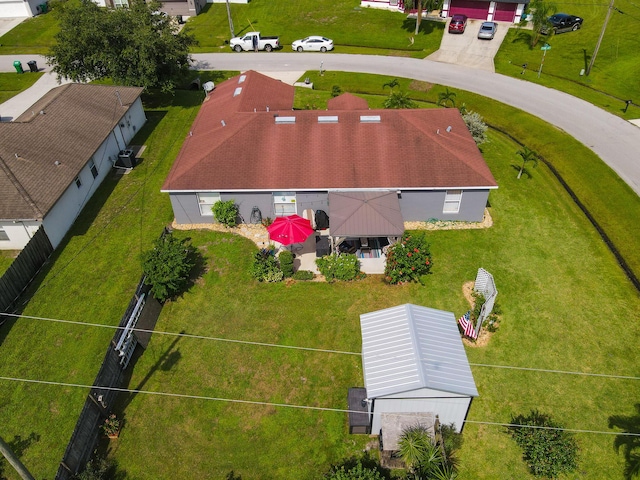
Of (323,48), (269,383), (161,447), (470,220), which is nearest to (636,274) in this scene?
(470,220)

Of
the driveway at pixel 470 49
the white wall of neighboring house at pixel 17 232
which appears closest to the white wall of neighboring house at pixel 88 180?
the white wall of neighboring house at pixel 17 232

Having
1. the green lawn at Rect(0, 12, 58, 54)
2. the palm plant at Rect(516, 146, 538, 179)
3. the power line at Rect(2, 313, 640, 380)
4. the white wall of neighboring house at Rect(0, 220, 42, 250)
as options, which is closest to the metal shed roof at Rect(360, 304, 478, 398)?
the power line at Rect(2, 313, 640, 380)

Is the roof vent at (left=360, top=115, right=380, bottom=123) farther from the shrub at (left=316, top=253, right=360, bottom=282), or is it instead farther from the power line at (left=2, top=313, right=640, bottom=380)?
the power line at (left=2, top=313, right=640, bottom=380)

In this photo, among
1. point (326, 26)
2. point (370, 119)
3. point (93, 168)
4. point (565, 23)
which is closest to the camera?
point (370, 119)

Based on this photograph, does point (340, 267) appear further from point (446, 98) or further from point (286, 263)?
point (446, 98)

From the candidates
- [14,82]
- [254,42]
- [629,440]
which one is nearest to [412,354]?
[629,440]

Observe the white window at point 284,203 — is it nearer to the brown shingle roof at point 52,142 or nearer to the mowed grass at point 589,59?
the brown shingle roof at point 52,142
